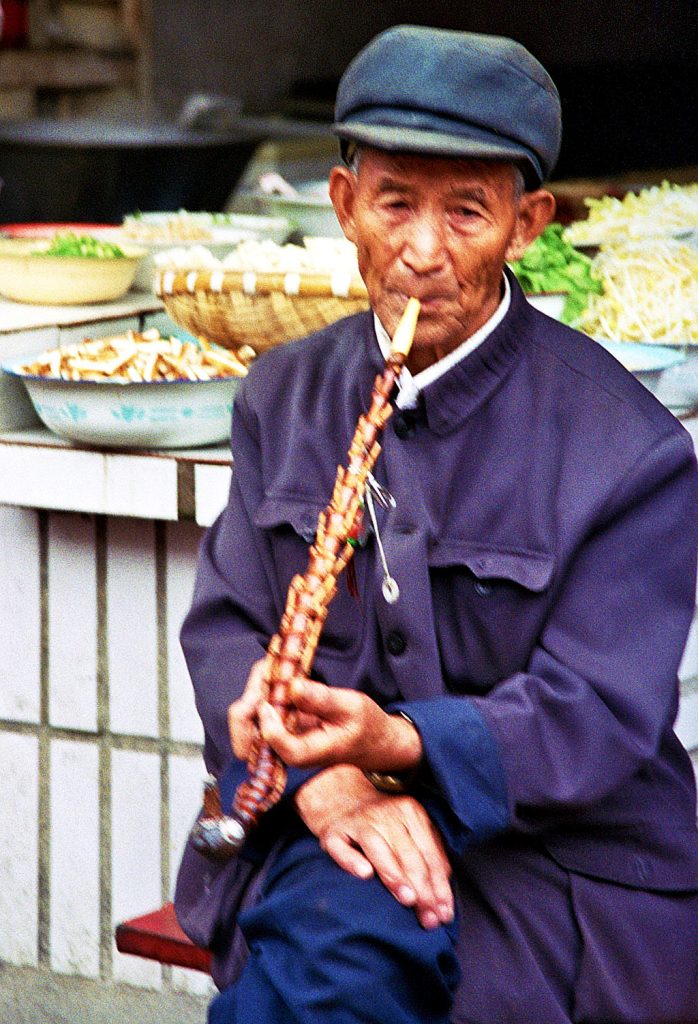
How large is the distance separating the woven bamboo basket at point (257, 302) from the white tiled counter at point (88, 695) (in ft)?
1.16

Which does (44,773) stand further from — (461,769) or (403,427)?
(461,769)

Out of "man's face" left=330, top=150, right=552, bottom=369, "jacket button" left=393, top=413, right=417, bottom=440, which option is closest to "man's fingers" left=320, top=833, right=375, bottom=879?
"jacket button" left=393, top=413, right=417, bottom=440

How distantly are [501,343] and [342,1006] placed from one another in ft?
3.19

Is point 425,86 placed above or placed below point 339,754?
above

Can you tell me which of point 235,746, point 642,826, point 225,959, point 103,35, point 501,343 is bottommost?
point 103,35

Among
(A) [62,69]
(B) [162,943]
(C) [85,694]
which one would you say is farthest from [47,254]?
(A) [62,69]

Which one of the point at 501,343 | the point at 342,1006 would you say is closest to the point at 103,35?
the point at 501,343

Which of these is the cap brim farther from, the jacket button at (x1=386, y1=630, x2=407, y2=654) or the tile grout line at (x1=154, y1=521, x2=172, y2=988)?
the tile grout line at (x1=154, y1=521, x2=172, y2=988)

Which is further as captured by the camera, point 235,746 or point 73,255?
point 73,255

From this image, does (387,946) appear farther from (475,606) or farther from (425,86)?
(425,86)

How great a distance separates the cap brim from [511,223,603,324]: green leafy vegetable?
1.71m

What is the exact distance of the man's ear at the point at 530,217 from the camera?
2250 mm

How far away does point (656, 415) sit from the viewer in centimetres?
225

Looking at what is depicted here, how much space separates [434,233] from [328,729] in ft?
2.32
